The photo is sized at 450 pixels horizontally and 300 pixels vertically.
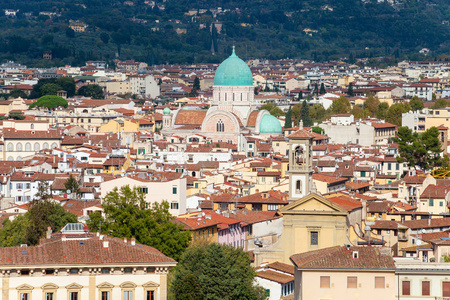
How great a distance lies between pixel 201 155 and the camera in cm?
7450

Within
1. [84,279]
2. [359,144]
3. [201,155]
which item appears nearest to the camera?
[84,279]

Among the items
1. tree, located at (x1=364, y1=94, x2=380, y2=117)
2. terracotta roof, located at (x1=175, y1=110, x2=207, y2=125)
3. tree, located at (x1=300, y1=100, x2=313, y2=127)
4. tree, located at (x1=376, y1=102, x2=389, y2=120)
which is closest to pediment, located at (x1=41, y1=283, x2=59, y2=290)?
terracotta roof, located at (x1=175, y1=110, x2=207, y2=125)

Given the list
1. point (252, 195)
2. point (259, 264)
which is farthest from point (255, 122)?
point (259, 264)

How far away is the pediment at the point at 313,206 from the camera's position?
3812cm

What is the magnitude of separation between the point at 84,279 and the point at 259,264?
8.28 m

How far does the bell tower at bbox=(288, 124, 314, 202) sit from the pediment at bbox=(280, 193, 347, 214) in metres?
1.92

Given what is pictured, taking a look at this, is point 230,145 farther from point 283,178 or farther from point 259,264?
point 259,264

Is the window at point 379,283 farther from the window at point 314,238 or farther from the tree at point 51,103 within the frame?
the tree at point 51,103

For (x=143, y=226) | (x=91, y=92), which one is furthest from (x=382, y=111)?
(x=143, y=226)

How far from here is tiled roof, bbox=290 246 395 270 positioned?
29656mm

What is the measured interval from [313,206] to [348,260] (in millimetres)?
8343

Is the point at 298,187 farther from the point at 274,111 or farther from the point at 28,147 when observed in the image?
the point at 274,111

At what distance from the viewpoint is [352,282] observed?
1163 inches

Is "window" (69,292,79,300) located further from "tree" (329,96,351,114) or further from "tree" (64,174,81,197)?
"tree" (329,96,351,114)
